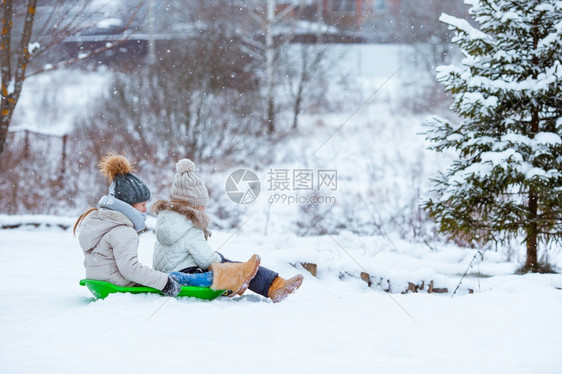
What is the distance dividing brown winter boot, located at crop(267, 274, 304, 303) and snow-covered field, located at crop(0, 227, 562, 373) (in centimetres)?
7

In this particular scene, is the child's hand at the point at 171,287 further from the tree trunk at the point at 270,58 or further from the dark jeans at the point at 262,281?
the tree trunk at the point at 270,58

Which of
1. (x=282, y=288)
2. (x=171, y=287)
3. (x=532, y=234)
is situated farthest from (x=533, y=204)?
(x=171, y=287)

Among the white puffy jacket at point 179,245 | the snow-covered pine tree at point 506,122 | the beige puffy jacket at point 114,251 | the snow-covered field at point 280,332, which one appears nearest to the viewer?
the snow-covered field at point 280,332

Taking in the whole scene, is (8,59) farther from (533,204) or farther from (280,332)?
(533,204)

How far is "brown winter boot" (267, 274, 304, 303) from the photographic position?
3.84m

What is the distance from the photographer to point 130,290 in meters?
3.68

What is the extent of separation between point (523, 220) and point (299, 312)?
284cm

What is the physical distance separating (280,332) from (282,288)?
0.72m

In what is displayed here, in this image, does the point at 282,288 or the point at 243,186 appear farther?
the point at 243,186

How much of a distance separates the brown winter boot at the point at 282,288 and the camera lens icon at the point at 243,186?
7598 mm

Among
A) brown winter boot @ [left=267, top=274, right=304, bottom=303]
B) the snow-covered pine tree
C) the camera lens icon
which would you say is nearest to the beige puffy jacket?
brown winter boot @ [left=267, top=274, right=304, bottom=303]

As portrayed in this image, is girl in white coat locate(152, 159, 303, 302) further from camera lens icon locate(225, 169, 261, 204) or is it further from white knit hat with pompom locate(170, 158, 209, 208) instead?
camera lens icon locate(225, 169, 261, 204)

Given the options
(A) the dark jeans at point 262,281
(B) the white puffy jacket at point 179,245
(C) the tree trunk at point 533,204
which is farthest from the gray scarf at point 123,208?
(C) the tree trunk at point 533,204

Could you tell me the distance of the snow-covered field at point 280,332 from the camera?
2.67 meters
